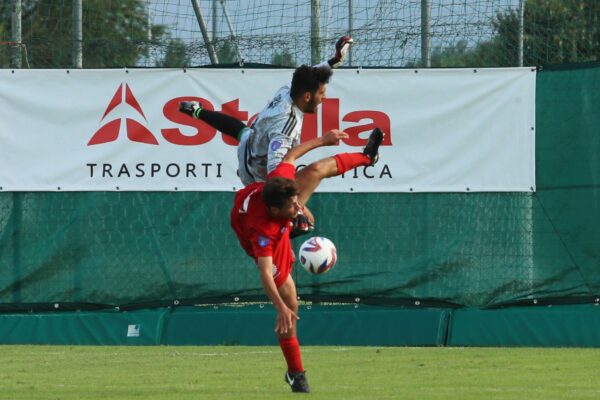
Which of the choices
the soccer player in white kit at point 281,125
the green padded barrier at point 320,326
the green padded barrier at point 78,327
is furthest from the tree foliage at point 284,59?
the soccer player in white kit at point 281,125

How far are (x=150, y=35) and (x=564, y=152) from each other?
5.17 m

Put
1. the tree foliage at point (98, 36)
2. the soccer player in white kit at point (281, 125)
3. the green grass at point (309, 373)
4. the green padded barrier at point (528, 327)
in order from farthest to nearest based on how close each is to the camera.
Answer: the tree foliage at point (98, 36), the green padded barrier at point (528, 327), the soccer player in white kit at point (281, 125), the green grass at point (309, 373)

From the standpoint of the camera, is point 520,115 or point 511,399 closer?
point 511,399

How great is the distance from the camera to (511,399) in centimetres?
867

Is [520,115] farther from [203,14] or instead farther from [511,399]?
[511,399]

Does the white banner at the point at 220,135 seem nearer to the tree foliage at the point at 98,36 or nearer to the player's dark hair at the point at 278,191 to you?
the tree foliage at the point at 98,36

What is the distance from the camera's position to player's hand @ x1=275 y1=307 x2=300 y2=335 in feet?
29.6

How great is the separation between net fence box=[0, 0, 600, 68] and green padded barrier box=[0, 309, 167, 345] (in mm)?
2935

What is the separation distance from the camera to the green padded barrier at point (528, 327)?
14.2 metres

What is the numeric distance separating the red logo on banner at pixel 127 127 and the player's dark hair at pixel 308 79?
438cm

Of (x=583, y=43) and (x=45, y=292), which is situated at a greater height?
(x=583, y=43)

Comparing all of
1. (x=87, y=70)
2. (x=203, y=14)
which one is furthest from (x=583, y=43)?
(x=87, y=70)

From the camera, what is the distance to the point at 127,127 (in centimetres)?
1491

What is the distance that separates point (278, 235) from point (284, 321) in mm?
787
